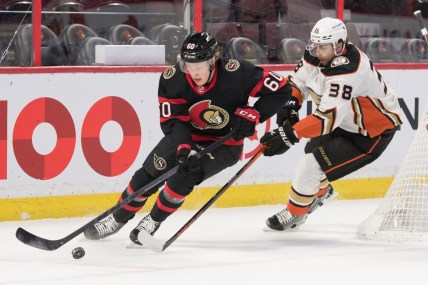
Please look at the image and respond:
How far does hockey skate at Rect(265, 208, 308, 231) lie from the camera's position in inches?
221

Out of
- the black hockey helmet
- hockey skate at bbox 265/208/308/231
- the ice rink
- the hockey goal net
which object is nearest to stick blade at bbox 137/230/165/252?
the ice rink

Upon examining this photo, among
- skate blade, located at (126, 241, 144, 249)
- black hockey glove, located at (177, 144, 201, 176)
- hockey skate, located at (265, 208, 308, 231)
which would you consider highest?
black hockey glove, located at (177, 144, 201, 176)

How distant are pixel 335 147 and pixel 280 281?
121cm

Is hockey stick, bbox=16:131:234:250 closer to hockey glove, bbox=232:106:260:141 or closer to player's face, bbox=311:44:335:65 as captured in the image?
hockey glove, bbox=232:106:260:141

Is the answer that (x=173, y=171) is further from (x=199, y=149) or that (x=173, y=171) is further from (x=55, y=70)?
(x=55, y=70)

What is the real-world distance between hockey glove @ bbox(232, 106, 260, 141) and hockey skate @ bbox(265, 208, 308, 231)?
781 mm

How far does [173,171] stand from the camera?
486 cm

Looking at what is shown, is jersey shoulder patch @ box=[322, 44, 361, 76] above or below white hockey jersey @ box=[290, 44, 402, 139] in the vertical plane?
above

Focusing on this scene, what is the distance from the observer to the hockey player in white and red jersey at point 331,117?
16.8 feet

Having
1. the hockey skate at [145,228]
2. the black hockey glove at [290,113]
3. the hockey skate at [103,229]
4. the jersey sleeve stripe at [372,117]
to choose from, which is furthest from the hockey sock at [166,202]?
the jersey sleeve stripe at [372,117]

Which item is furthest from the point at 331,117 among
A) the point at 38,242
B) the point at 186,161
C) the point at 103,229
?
the point at 38,242

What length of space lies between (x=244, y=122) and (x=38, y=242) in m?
1.01

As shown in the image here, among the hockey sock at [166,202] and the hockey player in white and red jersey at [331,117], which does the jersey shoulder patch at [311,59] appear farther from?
the hockey sock at [166,202]

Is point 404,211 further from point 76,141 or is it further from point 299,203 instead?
point 76,141
